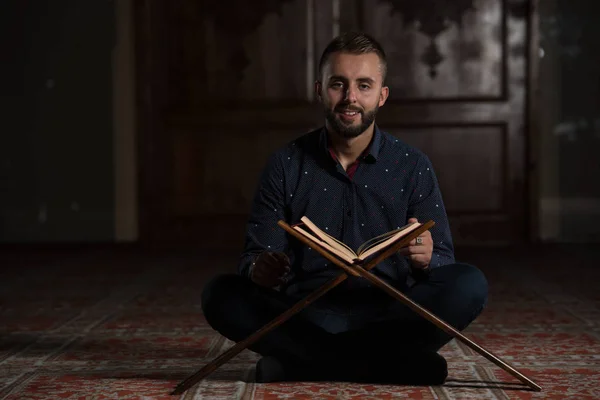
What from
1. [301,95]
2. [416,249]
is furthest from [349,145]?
[301,95]

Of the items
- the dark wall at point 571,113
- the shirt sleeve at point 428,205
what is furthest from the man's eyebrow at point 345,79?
the dark wall at point 571,113

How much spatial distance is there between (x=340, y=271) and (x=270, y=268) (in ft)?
0.97

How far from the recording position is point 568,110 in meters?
5.71

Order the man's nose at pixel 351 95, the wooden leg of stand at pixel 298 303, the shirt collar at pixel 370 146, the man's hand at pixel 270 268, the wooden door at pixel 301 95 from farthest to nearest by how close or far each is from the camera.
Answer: the wooden door at pixel 301 95
the shirt collar at pixel 370 146
the man's nose at pixel 351 95
the man's hand at pixel 270 268
the wooden leg of stand at pixel 298 303

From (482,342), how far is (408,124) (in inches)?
120

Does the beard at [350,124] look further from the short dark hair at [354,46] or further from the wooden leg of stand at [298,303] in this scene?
the wooden leg of stand at [298,303]

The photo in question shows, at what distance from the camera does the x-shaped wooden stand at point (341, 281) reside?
1764mm

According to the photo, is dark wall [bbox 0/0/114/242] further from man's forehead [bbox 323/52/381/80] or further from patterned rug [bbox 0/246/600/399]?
man's forehead [bbox 323/52/381/80]

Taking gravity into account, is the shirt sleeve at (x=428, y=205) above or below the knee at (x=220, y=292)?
above

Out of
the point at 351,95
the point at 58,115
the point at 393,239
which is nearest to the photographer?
the point at 393,239

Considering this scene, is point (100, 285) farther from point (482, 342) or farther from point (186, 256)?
point (482, 342)

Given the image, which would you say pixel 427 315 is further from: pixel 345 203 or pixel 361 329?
pixel 345 203

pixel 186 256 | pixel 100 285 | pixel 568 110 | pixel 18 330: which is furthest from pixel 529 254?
pixel 18 330

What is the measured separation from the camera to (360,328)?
2.16 metres
